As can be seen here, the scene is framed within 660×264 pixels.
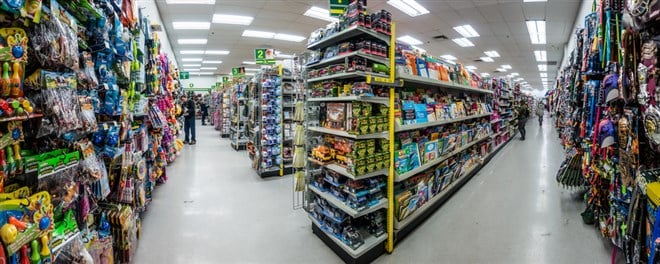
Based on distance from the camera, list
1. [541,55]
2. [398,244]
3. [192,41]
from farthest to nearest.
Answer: [541,55], [192,41], [398,244]

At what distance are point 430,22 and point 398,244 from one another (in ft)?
25.4

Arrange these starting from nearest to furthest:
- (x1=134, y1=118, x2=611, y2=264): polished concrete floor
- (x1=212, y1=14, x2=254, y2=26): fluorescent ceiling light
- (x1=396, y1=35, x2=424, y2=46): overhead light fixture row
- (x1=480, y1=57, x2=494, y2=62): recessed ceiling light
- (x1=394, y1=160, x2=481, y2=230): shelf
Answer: (x1=134, y1=118, x2=611, y2=264): polished concrete floor, (x1=394, y1=160, x2=481, y2=230): shelf, (x1=212, y1=14, x2=254, y2=26): fluorescent ceiling light, (x1=396, y1=35, x2=424, y2=46): overhead light fixture row, (x1=480, y1=57, x2=494, y2=62): recessed ceiling light

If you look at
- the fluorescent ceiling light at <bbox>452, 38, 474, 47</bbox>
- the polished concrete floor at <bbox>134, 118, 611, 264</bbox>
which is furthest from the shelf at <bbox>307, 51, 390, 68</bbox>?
the fluorescent ceiling light at <bbox>452, 38, 474, 47</bbox>

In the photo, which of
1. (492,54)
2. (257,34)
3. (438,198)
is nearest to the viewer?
(438,198)

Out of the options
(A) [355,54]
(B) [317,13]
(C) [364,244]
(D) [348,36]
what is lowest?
(C) [364,244]

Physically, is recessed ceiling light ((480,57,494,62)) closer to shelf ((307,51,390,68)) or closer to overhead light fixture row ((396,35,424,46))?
overhead light fixture row ((396,35,424,46))

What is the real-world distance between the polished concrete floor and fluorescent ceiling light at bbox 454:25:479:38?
5.87 m

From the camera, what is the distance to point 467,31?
9.52m

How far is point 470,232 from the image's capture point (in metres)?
2.92

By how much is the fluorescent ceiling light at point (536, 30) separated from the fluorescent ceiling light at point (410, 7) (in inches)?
134

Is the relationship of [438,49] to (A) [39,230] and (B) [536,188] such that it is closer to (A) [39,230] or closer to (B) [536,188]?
(B) [536,188]

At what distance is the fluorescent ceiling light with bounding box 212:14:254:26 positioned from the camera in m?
8.41

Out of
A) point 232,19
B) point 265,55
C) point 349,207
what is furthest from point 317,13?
point 349,207

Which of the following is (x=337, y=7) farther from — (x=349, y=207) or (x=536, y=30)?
(x=536, y=30)
